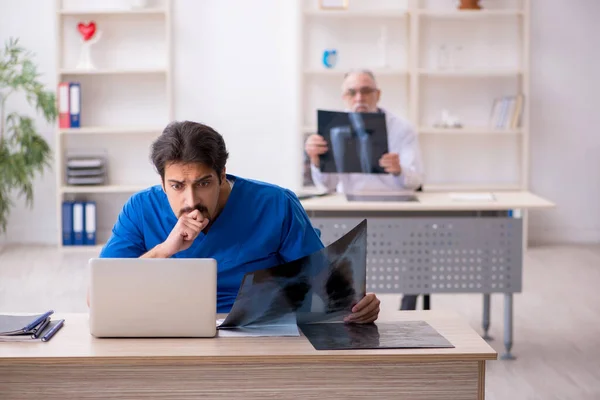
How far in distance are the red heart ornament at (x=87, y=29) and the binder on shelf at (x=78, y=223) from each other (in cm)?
123

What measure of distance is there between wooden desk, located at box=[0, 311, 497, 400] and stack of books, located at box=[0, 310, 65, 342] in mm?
56

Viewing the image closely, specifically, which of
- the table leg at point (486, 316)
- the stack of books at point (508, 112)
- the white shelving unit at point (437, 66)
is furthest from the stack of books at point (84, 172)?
the table leg at point (486, 316)

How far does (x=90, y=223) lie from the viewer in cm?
697

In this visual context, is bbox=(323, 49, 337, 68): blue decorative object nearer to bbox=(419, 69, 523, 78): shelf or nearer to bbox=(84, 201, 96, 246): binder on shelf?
bbox=(419, 69, 523, 78): shelf

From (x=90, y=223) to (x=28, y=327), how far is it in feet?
16.3

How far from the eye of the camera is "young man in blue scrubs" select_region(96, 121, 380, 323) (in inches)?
91.1

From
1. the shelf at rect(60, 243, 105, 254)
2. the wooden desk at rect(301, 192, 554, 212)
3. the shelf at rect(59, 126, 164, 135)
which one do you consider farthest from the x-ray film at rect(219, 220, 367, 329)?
the shelf at rect(60, 243, 105, 254)

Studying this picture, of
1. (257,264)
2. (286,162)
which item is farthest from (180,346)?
(286,162)

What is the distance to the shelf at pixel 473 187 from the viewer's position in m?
7.00

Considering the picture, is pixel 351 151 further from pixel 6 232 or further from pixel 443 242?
pixel 6 232

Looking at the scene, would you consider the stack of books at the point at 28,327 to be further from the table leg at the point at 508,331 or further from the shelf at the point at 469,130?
the shelf at the point at 469,130

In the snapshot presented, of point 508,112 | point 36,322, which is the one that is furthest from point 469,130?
point 36,322

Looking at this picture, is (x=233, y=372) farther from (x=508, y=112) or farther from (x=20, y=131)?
(x=508, y=112)

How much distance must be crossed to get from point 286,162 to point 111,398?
17.2 feet
